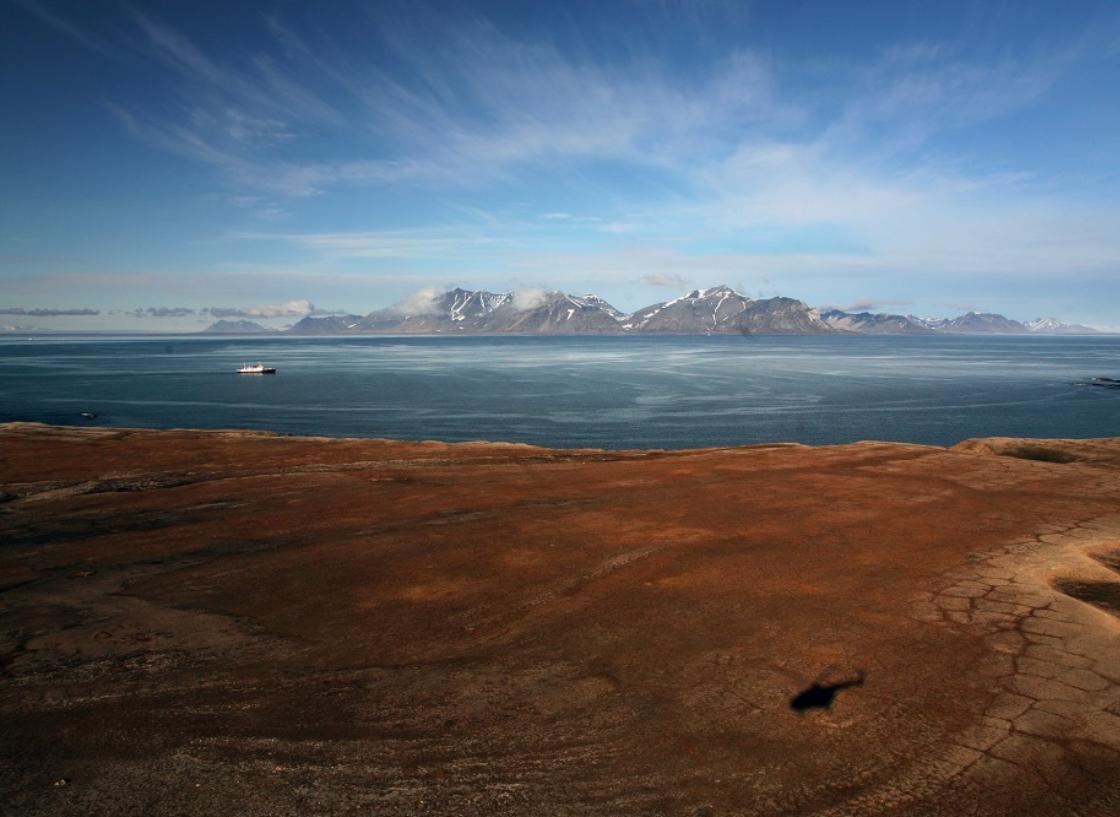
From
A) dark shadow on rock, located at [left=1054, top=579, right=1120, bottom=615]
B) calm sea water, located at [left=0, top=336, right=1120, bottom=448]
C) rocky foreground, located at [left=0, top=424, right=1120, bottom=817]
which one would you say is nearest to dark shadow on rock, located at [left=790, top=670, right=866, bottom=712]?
rocky foreground, located at [left=0, top=424, right=1120, bottom=817]

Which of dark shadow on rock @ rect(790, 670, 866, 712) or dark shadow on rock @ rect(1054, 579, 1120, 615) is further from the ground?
dark shadow on rock @ rect(1054, 579, 1120, 615)

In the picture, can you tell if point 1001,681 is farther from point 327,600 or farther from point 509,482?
point 509,482

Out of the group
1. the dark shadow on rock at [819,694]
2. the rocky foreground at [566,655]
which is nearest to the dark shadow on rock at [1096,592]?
the rocky foreground at [566,655]

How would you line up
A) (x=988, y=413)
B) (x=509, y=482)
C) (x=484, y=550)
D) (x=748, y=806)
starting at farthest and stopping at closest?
1. (x=988, y=413)
2. (x=509, y=482)
3. (x=484, y=550)
4. (x=748, y=806)

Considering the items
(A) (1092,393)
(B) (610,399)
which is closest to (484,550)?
(B) (610,399)

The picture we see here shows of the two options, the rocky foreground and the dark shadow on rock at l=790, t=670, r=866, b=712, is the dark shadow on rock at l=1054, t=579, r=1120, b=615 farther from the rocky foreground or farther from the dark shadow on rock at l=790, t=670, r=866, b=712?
the dark shadow on rock at l=790, t=670, r=866, b=712

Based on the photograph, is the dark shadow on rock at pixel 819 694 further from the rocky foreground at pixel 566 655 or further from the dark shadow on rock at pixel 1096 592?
the dark shadow on rock at pixel 1096 592
